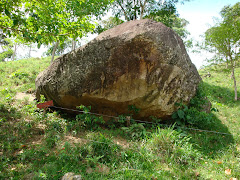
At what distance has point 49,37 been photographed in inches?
185

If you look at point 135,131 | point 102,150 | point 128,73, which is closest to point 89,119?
point 135,131

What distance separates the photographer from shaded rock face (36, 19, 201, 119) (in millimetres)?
4730

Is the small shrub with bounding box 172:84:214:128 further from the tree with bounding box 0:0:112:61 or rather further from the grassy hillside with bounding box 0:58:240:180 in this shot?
the tree with bounding box 0:0:112:61

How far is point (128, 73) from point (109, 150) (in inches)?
85.7

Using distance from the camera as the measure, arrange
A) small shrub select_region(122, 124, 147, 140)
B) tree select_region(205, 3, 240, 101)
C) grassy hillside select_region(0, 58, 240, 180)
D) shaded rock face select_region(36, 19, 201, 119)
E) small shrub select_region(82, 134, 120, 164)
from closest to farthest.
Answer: grassy hillside select_region(0, 58, 240, 180) < small shrub select_region(82, 134, 120, 164) < small shrub select_region(122, 124, 147, 140) < shaded rock face select_region(36, 19, 201, 119) < tree select_region(205, 3, 240, 101)

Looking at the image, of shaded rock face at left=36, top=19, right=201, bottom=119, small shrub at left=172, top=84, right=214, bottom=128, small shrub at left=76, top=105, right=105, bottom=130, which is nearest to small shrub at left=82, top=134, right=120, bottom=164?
small shrub at left=76, top=105, right=105, bottom=130

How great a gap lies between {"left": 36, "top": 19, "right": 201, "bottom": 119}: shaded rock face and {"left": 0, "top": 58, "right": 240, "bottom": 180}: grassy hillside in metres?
0.63

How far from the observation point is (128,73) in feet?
15.7

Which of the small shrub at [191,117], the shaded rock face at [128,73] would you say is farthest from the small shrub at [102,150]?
the small shrub at [191,117]

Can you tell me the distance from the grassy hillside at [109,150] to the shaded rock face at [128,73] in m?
0.63

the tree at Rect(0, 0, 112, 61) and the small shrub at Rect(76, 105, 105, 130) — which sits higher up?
the tree at Rect(0, 0, 112, 61)

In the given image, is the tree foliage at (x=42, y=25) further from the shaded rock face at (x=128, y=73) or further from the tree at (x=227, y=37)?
the tree at (x=227, y=37)

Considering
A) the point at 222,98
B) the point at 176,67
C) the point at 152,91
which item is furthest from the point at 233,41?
the point at 152,91

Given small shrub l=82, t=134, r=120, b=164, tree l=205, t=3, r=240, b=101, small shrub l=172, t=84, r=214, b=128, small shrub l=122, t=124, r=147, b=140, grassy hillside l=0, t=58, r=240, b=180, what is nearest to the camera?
grassy hillside l=0, t=58, r=240, b=180
